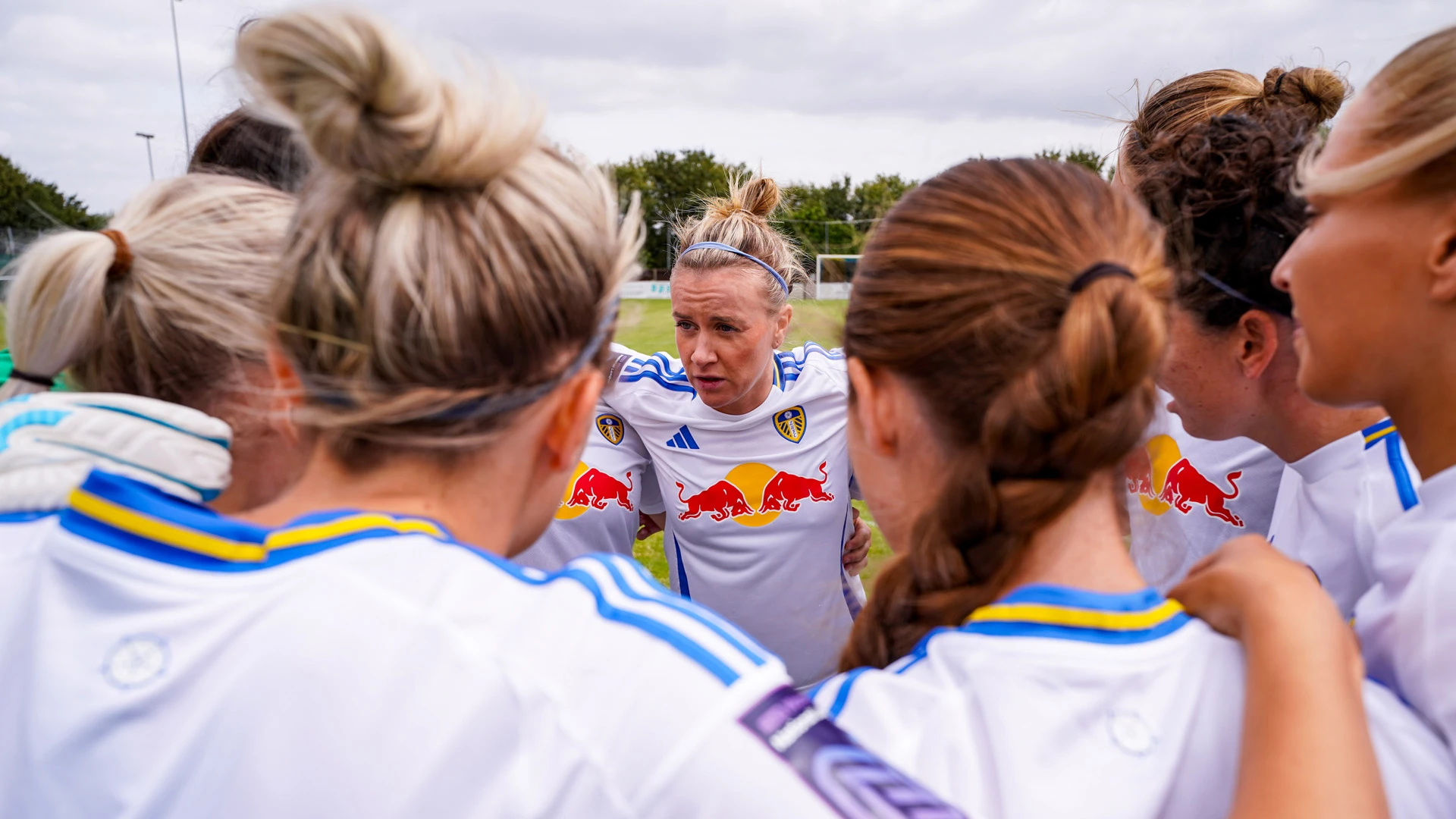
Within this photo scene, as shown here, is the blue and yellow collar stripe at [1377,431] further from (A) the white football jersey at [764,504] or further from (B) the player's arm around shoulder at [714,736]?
(A) the white football jersey at [764,504]

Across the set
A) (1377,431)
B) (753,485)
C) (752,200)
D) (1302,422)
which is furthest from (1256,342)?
(752,200)

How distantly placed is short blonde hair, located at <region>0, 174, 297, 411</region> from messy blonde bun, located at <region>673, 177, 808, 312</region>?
2279 millimetres

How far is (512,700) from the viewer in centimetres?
92

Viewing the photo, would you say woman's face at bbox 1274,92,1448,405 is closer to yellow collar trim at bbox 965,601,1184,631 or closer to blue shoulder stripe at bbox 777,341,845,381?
yellow collar trim at bbox 965,601,1184,631

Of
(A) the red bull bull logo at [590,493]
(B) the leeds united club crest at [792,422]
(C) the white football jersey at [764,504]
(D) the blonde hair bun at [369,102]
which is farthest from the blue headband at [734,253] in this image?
(D) the blonde hair bun at [369,102]

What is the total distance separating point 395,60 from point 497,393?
0.42 metres

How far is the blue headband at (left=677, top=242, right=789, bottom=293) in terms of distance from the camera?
3.74 m

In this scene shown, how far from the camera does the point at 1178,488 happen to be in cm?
290

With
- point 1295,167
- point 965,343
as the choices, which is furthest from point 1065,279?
point 1295,167

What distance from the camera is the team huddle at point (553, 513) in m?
0.92

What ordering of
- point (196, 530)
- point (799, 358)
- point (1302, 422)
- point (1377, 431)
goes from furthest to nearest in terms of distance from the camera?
point (799, 358)
point (1302, 422)
point (1377, 431)
point (196, 530)

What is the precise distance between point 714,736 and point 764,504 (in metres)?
2.61

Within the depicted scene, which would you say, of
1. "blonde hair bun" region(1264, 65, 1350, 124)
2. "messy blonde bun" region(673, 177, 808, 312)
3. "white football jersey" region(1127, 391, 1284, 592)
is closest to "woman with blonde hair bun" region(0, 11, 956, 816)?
"white football jersey" region(1127, 391, 1284, 592)

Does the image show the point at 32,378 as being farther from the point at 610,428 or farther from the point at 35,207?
the point at 610,428
